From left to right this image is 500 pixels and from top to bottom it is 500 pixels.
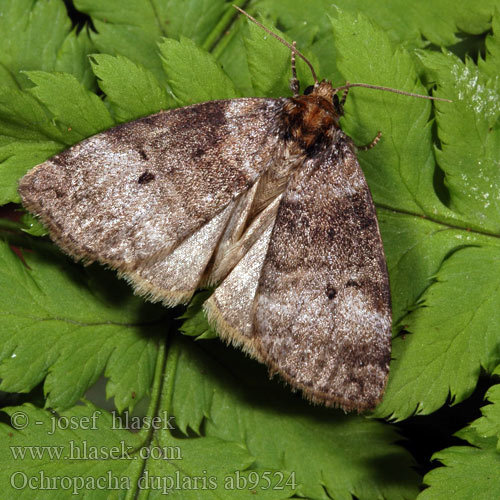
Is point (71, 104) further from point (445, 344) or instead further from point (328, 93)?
point (445, 344)

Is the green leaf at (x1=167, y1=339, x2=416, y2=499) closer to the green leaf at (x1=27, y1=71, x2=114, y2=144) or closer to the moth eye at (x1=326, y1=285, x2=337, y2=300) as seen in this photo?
the moth eye at (x1=326, y1=285, x2=337, y2=300)

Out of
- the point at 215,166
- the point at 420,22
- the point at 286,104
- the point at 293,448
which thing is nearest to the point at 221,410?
the point at 293,448

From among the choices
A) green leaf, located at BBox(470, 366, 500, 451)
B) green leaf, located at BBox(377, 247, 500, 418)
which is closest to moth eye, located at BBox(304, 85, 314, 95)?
green leaf, located at BBox(377, 247, 500, 418)

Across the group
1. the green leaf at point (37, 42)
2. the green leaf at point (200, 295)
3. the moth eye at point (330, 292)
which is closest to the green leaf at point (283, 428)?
the green leaf at point (200, 295)

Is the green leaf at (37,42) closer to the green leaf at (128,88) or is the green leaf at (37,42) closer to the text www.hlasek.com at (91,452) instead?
the green leaf at (128,88)

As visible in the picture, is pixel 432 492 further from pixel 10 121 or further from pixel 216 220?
A: pixel 10 121

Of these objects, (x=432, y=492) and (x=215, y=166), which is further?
(x=215, y=166)

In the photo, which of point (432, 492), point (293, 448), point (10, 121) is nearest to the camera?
point (432, 492)

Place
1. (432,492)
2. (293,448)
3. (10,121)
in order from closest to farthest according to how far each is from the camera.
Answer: (432,492) < (10,121) < (293,448)

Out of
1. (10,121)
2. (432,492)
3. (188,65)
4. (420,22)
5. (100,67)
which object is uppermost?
(420,22)
